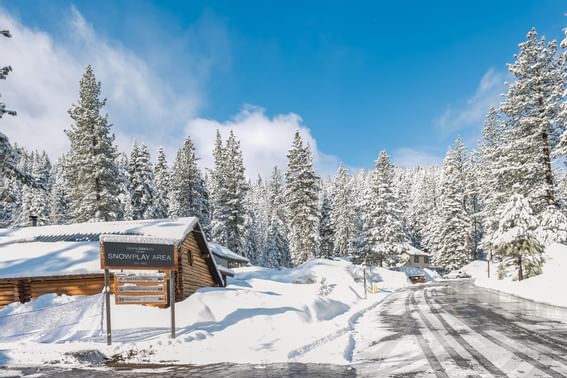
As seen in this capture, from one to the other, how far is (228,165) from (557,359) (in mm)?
48484

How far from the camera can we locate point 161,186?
54.2 meters

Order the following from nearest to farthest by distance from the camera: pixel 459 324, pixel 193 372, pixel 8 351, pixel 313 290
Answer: pixel 193 372, pixel 8 351, pixel 459 324, pixel 313 290

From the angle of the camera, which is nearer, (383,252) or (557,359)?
(557,359)

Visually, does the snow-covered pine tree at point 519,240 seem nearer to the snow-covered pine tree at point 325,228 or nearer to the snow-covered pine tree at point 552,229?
the snow-covered pine tree at point 552,229

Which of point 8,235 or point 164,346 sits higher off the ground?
point 8,235

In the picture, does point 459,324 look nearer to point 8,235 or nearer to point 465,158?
point 8,235

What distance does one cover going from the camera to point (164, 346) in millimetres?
10477

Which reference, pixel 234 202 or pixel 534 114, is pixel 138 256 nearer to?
pixel 534 114

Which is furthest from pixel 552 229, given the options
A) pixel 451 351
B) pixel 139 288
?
pixel 139 288

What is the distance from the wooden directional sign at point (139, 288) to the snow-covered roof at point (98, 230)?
538 cm

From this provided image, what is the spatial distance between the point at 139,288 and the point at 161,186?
43757 millimetres

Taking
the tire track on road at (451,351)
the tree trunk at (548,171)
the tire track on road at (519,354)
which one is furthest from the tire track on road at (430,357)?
the tree trunk at (548,171)

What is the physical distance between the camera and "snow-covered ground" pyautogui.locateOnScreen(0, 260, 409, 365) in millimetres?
9789

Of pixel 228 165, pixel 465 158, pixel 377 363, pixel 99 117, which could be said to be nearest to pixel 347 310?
pixel 377 363
